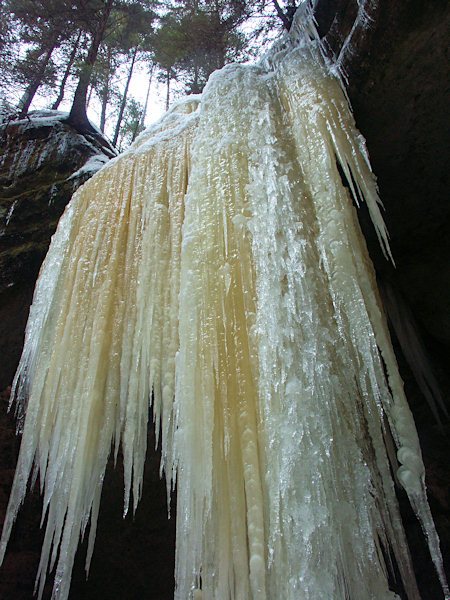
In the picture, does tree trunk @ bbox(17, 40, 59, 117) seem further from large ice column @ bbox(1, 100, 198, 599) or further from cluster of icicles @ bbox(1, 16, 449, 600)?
cluster of icicles @ bbox(1, 16, 449, 600)

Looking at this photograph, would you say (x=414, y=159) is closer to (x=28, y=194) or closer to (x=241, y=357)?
(x=241, y=357)

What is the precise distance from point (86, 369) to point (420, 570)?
3.05 meters

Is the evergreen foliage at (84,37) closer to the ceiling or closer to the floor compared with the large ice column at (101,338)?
closer to the ceiling

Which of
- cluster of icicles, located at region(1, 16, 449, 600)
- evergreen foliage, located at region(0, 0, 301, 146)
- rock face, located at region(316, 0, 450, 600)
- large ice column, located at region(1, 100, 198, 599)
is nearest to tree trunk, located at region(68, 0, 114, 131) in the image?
evergreen foliage, located at region(0, 0, 301, 146)

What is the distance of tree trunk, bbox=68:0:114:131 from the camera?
507 centimetres

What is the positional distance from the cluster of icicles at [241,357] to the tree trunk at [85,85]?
9.56ft

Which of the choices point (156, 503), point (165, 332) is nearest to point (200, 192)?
point (165, 332)

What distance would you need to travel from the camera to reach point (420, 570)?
286 centimetres

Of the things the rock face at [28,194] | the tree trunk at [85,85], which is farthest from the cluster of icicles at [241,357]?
the tree trunk at [85,85]

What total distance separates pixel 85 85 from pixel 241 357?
583 centimetres

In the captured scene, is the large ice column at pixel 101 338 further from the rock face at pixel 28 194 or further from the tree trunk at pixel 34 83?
the tree trunk at pixel 34 83

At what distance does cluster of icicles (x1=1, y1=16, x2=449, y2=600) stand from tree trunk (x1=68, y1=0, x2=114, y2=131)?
291 centimetres

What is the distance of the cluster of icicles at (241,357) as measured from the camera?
1.34m

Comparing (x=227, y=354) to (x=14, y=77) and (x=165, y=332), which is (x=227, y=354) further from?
(x=14, y=77)
